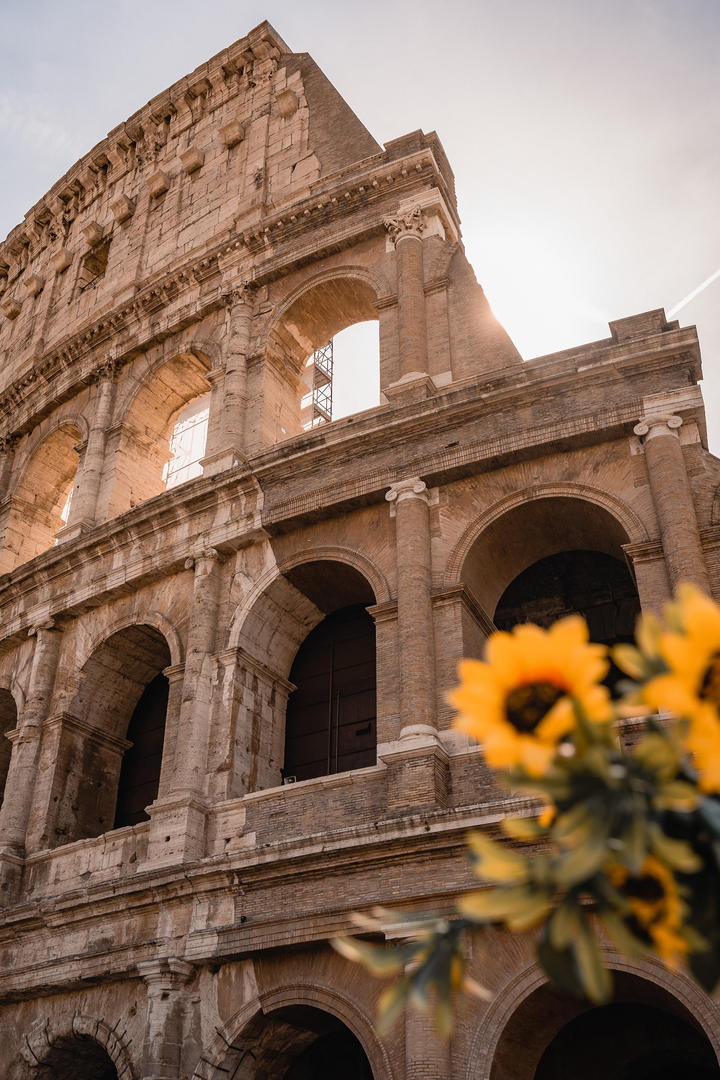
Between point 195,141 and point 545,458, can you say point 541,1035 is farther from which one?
point 195,141

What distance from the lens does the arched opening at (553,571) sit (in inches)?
455

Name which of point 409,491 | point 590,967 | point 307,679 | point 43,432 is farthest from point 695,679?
point 43,432

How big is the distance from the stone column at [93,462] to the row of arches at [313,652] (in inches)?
101

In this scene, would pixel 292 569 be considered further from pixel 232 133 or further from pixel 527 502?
Answer: pixel 232 133

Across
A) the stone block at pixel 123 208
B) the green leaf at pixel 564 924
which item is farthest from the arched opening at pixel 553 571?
the stone block at pixel 123 208

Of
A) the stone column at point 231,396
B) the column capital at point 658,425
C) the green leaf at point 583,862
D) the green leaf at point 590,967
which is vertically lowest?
the green leaf at point 590,967

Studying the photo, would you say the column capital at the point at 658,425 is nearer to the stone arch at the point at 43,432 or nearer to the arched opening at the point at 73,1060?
the arched opening at the point at 73,1060

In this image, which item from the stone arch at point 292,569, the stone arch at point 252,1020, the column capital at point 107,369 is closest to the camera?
the stone arch at point 252,1020

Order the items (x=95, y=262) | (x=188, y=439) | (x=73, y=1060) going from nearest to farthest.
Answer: (x=73, y=1060), (x=95, y=262), (x=188, y=439)

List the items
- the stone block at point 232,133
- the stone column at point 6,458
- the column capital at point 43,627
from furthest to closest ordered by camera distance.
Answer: the stone block at point 232,133 → the stone column at point 6,458 → the column capital at point 43,627

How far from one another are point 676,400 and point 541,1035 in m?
6.38

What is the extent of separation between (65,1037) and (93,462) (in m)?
8.53

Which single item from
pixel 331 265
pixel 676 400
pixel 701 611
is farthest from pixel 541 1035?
pixel 331 265

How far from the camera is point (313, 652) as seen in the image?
13.3 meters
